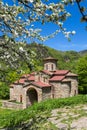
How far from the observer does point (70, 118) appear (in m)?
12.7

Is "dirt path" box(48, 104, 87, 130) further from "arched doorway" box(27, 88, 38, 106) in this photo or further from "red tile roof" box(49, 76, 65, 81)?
"arched doorway" box(27, 88, 38, 106)

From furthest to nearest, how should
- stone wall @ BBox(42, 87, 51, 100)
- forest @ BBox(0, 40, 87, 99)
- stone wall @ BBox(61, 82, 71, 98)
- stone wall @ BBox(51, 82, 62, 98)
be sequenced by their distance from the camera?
stone wall @ BBox(61, 82, 71, 98) → stone wall @ BBox(51, 82, 62, 98) → stone wall @ BBox(42, 87, 51, 100) → forest @ BBox(0, 40, 87, 99)

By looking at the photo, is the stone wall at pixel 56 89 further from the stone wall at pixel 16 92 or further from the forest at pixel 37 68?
the stone wall at pixel 16 92

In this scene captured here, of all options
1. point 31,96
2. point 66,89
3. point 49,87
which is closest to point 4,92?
point 31,96

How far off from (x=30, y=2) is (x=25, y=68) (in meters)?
2.28

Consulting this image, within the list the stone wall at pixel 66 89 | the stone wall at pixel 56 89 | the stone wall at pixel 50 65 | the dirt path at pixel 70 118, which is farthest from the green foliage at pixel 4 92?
the dirt path at pixel 70 118

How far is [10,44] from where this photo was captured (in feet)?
25.0

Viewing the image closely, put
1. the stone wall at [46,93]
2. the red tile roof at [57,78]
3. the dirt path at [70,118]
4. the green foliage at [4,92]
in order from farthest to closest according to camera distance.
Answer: the green foliage at [4,92] < the red tile roof at [57,78] < the stone wall at [46,93] < the dirt path at [70,118]

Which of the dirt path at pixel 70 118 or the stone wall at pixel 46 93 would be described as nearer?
the dirt path at pixel 70 118

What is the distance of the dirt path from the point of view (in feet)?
37.3

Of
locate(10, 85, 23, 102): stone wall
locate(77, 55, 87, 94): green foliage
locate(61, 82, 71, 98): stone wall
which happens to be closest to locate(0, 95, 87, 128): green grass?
locate(61, 82, 71, 98): stone wall

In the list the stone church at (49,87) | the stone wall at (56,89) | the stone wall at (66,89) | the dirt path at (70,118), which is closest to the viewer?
the dirt path at (70,118)

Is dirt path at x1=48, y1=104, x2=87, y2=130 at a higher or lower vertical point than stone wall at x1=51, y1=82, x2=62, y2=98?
lower

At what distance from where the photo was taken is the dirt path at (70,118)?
448 inches
